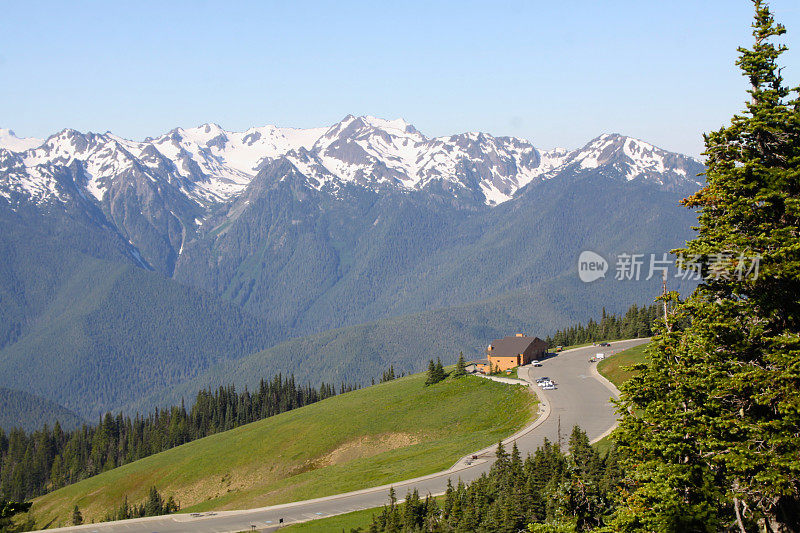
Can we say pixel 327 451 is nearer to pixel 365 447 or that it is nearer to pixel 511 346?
pixel 365 447

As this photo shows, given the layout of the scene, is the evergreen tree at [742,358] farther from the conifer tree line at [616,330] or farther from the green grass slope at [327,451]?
the conifer tree line at [616,330]

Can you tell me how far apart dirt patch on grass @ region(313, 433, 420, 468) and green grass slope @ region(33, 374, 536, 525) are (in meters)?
0.22

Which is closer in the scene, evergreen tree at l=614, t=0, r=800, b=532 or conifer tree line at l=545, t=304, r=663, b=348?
evergreen tree at l=614, t=0, r=800, b=532

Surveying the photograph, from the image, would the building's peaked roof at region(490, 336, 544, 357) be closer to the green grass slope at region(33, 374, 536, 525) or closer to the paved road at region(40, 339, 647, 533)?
the green grass slope at region(33, 374, 536, 525)

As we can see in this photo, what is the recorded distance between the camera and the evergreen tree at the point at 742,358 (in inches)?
808

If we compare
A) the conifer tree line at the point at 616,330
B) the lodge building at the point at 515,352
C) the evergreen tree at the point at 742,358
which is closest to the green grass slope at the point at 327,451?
the lodge building at the point at 515,352

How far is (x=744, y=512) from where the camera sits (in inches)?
844

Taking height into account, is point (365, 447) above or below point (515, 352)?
below

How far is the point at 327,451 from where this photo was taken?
125 m

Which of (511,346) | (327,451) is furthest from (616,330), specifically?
(327,451)

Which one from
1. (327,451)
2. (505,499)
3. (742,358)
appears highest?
(742,358)

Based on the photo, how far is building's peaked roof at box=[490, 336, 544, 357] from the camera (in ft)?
494

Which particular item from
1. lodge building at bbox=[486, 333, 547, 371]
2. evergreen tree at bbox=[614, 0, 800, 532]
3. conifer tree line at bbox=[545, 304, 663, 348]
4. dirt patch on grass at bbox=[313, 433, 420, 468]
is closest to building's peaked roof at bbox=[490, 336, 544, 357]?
lodge building at bbox=[486, 333, 547, 371]

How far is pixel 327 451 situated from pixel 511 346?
162 ft
